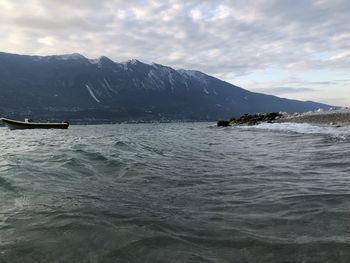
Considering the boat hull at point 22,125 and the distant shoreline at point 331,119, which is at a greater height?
the distant shoreline at point 331,119

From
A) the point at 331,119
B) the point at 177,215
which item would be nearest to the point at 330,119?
the point at 331,119

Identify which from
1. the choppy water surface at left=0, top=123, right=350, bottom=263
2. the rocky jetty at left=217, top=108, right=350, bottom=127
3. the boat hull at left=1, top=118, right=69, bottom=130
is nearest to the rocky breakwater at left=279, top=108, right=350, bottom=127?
the rocky jetty at left=217, top=108, right=350, bottom=127

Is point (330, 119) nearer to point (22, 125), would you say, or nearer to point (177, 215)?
point (177, 215)

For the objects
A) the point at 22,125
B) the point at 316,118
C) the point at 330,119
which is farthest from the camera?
the point at 22,125

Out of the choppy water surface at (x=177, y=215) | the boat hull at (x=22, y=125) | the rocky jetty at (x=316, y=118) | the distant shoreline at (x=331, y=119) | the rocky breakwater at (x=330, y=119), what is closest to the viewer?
the choppy water surface at (x=177, y=215)

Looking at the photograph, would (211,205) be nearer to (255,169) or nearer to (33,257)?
(33,257)

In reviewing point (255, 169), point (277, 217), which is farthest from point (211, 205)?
point (255, 169)

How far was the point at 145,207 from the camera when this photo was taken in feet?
25.8

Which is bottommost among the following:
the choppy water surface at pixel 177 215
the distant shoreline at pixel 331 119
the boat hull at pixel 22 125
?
the boat hull at pixel 22 125

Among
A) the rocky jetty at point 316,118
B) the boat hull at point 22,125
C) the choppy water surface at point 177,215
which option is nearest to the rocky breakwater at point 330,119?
the rocky jetty at point 316,118

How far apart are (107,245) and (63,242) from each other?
0.74 metres

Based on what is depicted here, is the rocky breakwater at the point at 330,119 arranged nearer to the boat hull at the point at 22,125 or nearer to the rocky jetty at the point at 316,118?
the rocky jetty at the point at 316,118

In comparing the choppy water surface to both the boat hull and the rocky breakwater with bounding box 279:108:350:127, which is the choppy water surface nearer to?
the rocky breakwater with bounding box 279:108:350:127

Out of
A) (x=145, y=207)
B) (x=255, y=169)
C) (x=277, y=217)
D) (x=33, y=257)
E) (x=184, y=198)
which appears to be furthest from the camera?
(x=255, y=169)
